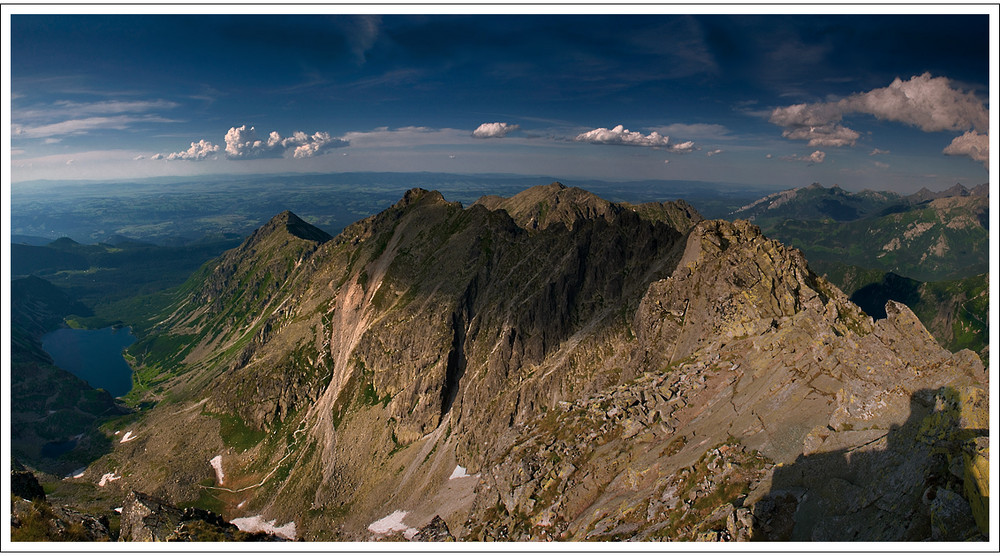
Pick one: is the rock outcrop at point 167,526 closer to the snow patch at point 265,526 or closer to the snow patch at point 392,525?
the snow patch at point 392,525

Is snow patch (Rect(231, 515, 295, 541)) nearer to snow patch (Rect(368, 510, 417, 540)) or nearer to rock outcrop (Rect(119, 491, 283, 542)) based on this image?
snow patch (Rect(368, 510, 417, 540))

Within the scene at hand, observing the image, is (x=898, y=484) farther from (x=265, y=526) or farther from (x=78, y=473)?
(x=78, y=473)

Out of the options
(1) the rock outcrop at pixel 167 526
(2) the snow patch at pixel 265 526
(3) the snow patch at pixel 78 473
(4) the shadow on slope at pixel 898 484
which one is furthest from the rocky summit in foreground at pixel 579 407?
(1) the rock outcrop at pixel 167 526

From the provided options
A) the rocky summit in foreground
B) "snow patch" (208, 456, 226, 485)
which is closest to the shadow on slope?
the rocky summit in foreground

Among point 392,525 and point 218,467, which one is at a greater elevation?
point 392,525

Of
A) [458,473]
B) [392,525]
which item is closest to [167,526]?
[392,525]

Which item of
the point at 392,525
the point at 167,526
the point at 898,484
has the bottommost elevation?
the point at 392,525
